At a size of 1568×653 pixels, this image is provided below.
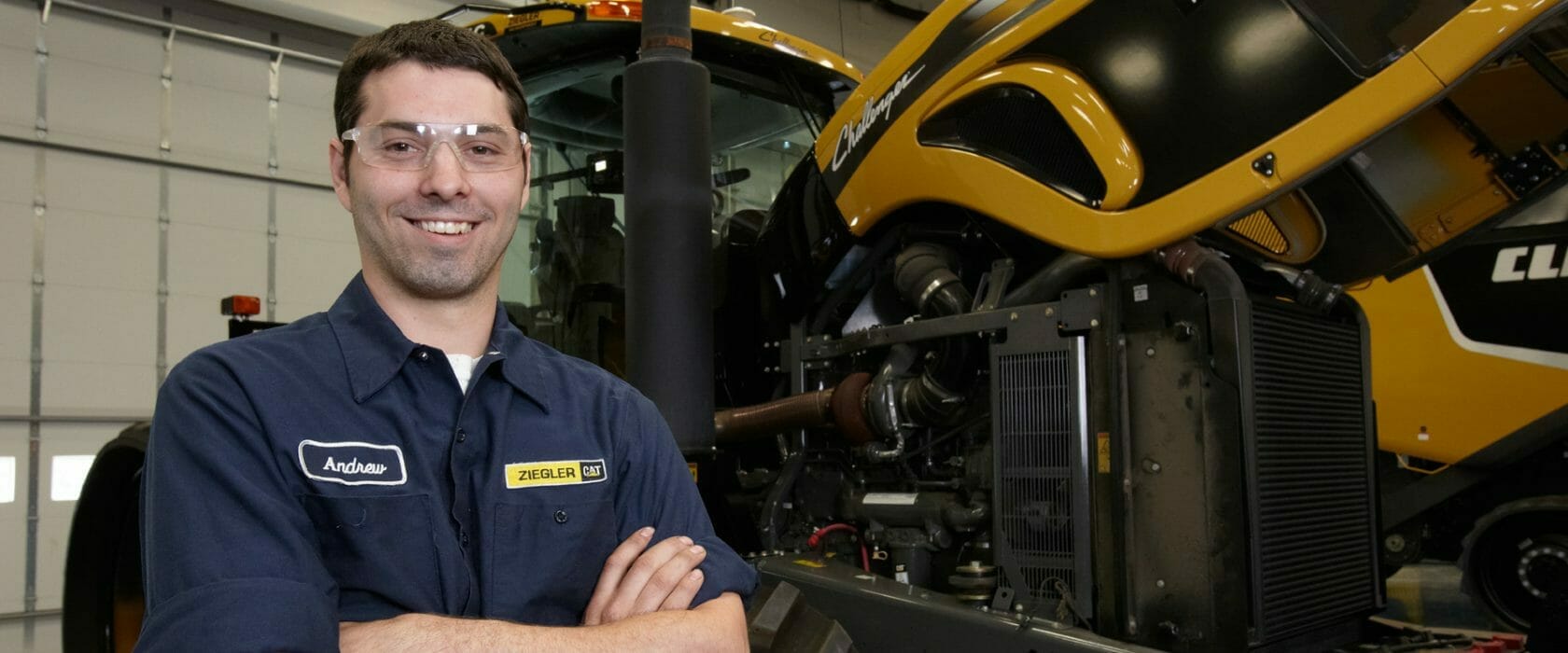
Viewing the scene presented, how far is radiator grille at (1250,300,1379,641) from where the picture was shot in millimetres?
2385

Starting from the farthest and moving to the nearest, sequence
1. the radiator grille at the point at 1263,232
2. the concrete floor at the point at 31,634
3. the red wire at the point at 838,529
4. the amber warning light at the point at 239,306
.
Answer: the concrete floor at the point at 31,634 < the amber warning light at the point at 239,306 < the red wire at the point at 838,529 < the radiator grille at the point at 1263,232

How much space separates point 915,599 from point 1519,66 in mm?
1752

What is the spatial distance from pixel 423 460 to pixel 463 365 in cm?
18

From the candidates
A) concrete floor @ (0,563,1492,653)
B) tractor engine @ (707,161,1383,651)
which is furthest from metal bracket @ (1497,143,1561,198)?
concrete floor @ (0,563,1492,653)

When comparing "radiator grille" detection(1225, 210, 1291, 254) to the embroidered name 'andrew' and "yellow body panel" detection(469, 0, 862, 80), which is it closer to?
"yellow body panel" detection(469, 0, 862, 80)

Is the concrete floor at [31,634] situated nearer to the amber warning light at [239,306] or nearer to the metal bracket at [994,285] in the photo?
the amber warning light at [239,306]

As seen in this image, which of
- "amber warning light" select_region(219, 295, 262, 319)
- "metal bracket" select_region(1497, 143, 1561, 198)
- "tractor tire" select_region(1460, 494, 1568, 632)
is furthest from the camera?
"tractor tire" select_region(1460, 494, 1568, 632)

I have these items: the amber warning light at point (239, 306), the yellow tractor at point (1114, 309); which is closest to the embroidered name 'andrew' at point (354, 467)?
the yellow tractor at point (1114, 309)

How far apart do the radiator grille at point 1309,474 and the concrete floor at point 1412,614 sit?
2603 millimetres

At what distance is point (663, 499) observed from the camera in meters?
1.52

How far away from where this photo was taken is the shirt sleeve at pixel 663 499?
1.50m

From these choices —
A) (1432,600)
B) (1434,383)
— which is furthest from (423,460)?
(1432,600)

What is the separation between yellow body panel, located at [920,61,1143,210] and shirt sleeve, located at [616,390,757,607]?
1.32 metres

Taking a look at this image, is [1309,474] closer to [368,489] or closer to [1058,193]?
[1058,193]
